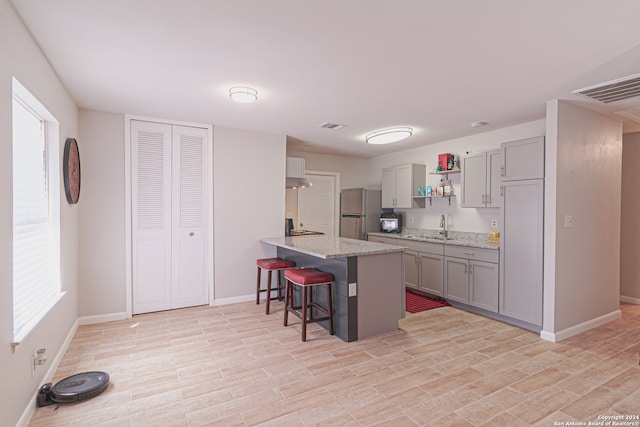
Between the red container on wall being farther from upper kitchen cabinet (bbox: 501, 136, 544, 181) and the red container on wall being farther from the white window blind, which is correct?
the white window blind

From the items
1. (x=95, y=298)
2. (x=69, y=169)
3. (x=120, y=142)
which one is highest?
(x=120, y=142)

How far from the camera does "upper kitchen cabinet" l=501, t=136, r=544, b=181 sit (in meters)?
3.41

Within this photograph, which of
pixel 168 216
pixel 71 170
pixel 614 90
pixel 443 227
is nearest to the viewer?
pixel 614 90

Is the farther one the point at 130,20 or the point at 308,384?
the point at 308,384

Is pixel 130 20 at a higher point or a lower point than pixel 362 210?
higher

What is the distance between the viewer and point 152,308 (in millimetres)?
4027

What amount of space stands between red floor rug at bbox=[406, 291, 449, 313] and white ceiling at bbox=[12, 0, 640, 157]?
248cm

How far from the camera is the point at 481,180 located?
14.3ft

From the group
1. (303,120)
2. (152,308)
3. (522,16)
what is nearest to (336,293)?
(303,120)

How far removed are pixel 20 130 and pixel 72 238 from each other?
4.74ft

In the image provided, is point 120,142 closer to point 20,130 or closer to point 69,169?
point 69,169

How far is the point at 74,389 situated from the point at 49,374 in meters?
Result: 0.40

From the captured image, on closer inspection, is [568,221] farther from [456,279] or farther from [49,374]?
[49,374]

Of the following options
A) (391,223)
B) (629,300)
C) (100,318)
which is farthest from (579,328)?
(100,318)
